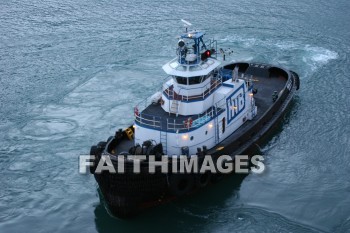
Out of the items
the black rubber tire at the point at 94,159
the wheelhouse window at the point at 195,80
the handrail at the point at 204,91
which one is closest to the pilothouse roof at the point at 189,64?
the wheelhouse window at the point at 195,80

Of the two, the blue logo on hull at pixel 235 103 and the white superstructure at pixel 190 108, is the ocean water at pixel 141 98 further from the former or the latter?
the blue logo on hull at pixel 235 103

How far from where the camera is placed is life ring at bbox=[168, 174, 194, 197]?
2416 centimetres

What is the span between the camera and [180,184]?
24641 millimetres

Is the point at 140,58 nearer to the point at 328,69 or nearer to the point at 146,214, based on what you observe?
the point at 328,69

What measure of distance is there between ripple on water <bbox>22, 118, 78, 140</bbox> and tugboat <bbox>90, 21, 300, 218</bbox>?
662 centimetres

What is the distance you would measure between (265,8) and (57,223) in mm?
37085

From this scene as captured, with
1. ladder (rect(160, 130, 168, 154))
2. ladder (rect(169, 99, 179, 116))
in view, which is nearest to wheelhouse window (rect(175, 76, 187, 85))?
ladder (rect(169, 99, 179, 116))

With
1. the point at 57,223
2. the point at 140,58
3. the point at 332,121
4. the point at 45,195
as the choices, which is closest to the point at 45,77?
the point at 140,58

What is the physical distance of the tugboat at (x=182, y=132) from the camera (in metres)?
23.8

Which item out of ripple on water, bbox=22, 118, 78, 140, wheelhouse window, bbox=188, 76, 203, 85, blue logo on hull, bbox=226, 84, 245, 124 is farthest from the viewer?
ripple on water, bbox=22, 118, 78, 140

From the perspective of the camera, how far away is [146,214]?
24.8 m

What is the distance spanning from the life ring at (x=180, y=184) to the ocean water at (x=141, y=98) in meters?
0.91

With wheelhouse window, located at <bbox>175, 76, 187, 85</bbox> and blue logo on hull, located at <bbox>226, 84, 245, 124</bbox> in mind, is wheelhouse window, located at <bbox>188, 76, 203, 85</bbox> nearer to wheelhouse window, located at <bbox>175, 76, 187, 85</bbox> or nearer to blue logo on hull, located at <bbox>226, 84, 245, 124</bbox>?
wheelhouse window, located at <bbox>175, 76, 187, 85</bbox>

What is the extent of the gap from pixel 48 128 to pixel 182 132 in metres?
11.4
